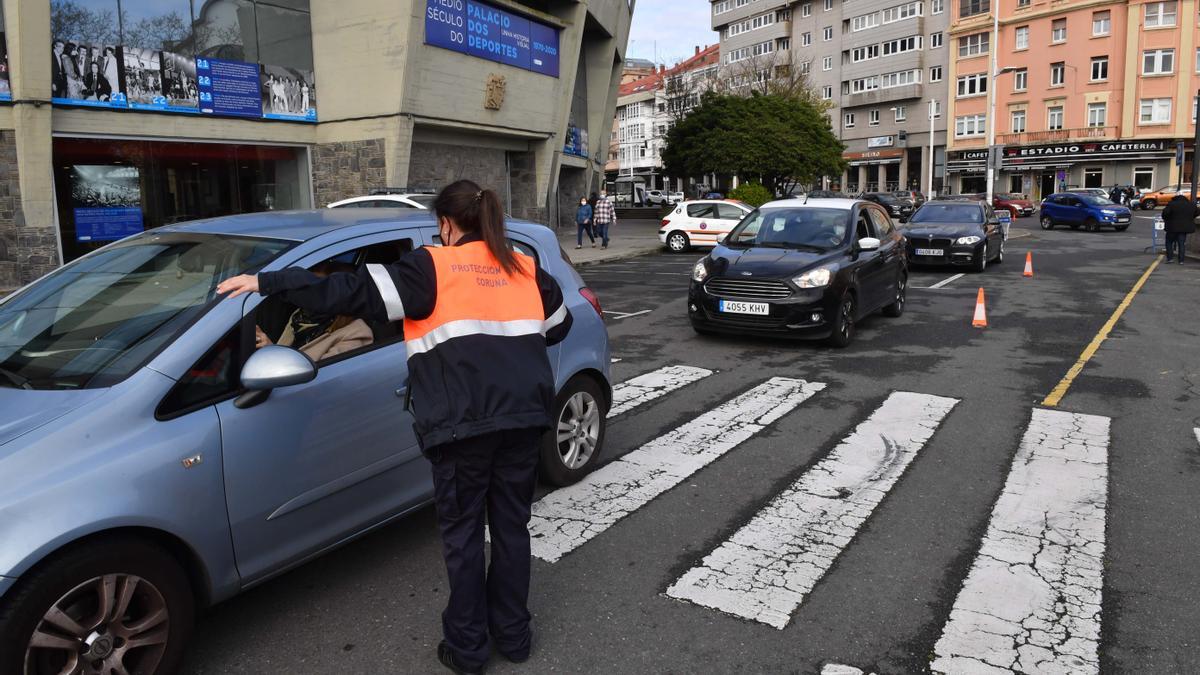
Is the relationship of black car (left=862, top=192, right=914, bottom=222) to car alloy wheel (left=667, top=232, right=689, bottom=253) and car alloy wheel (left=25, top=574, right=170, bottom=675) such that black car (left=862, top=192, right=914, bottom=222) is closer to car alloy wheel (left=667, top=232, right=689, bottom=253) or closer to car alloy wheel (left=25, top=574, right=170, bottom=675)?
car alloy wheel (left=667, top=232, right=689, bottom=253)

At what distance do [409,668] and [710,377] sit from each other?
5.58 metres

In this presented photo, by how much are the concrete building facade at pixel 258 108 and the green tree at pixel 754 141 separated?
1321 cm

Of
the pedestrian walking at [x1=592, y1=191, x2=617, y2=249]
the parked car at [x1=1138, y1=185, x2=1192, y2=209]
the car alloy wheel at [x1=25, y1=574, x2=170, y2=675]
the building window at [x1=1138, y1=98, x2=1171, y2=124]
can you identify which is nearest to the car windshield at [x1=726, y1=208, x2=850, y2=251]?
the car alloy wheel at [x1=25, y1=574, x2=170, y2=675]

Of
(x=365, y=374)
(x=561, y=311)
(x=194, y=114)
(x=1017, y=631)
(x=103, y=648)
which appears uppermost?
(x=194, y=114)

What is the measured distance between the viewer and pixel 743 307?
975cm

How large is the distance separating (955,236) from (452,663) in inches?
669

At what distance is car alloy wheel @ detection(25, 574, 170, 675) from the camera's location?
267 centimetres

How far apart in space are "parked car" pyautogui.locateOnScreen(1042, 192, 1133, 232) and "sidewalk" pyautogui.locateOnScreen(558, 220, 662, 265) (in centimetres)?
1596

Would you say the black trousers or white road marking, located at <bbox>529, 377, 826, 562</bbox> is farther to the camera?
white road marking, located at <bbox>529, 377, 826, 562</bbox>

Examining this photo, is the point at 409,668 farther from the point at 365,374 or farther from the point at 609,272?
the point at 609,272

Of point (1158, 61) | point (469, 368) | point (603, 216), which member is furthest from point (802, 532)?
point (1158, 61)

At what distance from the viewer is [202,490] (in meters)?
3.10

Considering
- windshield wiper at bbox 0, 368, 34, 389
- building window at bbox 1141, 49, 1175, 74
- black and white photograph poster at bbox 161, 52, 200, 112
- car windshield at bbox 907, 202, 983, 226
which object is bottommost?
windshield wiper at bbox 0, 368, 34, 389

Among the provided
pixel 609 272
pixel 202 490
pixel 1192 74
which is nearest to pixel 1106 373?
pixel 202 490
